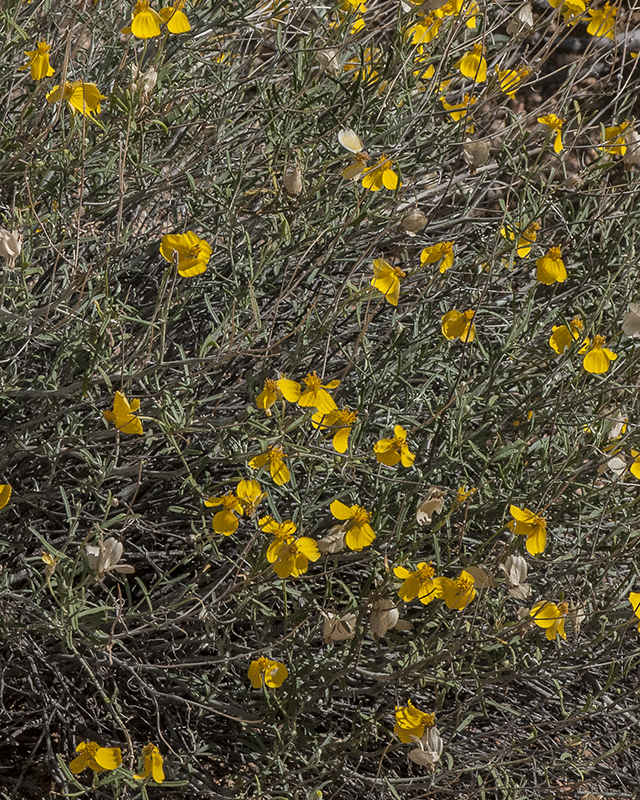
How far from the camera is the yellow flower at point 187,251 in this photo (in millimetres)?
1575

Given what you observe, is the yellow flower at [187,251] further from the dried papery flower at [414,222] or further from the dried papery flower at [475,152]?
the dried papery flower at [475,152]

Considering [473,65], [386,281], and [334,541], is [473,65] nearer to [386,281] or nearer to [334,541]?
[386,281]

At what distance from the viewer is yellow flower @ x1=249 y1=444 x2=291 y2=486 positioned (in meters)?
1.58

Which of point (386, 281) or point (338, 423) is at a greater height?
point (386, 281)

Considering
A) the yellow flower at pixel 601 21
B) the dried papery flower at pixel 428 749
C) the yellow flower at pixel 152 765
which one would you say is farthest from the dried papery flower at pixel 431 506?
the yellow flower at pixel 601 21

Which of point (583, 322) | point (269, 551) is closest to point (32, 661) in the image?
point (269, 551)

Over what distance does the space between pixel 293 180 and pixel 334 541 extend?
0.75 meters

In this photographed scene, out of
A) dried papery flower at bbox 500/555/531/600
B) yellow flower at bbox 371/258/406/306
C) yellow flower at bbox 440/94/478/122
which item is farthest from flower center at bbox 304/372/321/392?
yellow flower at bbox 440/94/478/122

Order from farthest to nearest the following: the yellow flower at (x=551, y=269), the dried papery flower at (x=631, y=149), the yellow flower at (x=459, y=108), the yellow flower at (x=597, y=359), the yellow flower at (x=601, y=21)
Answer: the yellow flower at (x=601, y=21), the yellow flower at (x=459, y=108), the dried papery flower at (x=631, y=149), the yellow flower at (x=551, y=269), the yellow flower at (x=597, y=359)

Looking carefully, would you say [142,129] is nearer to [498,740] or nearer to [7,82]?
[7,82]

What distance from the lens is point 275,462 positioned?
1.58 meters

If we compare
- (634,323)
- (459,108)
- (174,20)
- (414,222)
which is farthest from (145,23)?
(634,323)

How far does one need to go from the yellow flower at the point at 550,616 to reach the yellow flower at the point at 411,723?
277mm

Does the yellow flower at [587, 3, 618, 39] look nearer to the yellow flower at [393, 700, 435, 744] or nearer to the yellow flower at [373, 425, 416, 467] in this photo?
the yellow flower at [373, 425, 416, 467]
